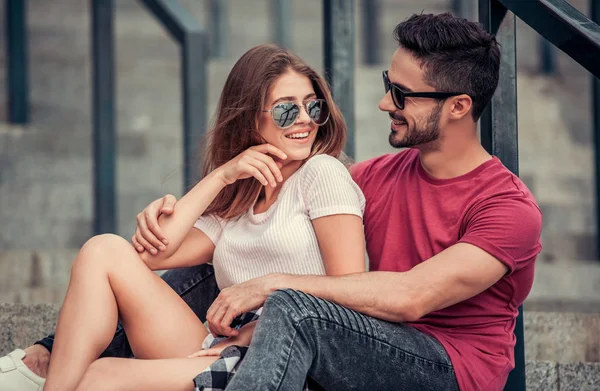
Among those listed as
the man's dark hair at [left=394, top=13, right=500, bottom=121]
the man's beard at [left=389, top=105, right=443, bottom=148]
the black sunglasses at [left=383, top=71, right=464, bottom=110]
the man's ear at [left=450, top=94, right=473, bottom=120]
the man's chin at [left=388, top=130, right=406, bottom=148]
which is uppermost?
the man's dark hair at [left=394, top=13, right=500, bottom=121]

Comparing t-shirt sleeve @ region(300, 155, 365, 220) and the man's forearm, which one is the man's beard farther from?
the man's forearm

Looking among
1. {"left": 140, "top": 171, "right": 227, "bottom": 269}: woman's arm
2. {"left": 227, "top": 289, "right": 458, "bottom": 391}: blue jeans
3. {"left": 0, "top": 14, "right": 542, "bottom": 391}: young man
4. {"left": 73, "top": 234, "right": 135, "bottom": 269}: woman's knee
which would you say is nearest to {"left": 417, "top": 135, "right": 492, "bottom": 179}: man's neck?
{"left": 0, "top": 14, "right": 542, "bottom": 391}: young man

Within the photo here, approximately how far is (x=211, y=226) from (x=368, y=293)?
76 centimetres

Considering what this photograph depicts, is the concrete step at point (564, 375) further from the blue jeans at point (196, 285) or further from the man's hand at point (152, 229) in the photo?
the man's hand at point (152, 229)

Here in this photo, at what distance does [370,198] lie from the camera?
120 inches

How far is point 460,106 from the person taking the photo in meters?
2.93

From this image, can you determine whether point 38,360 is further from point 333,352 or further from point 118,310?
point 333,352

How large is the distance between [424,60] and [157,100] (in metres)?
3.69

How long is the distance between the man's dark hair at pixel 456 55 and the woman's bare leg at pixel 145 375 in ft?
3.07

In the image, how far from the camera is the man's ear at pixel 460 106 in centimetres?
291

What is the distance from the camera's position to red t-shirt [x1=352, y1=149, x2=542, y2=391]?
2.69 metres

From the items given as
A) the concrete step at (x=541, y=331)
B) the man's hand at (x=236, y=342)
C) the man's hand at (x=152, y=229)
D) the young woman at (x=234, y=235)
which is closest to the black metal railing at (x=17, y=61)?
the concrete step at (x=541, y=331)

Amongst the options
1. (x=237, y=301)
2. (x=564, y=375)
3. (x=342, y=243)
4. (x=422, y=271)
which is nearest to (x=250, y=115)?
(x=342, y=243)

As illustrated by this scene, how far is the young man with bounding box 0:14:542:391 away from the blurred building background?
1813mm
